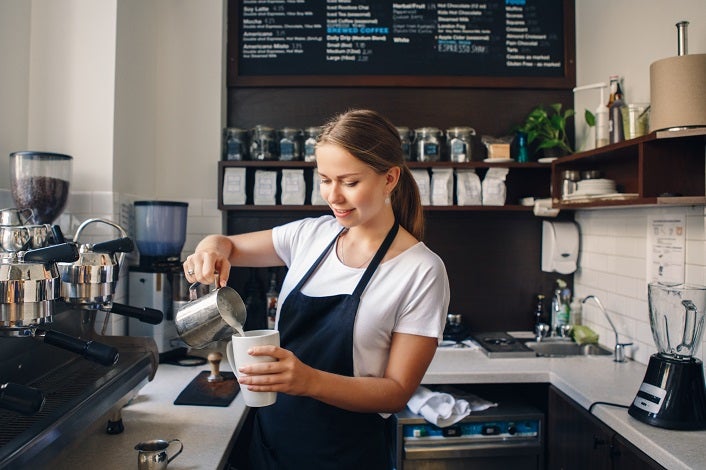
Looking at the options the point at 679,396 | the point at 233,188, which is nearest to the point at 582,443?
the point at 679,396

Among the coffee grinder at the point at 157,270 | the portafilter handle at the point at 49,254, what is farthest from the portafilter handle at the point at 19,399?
the coffee grinder at the point at 157,270

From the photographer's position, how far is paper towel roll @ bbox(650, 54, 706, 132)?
6.14 feet

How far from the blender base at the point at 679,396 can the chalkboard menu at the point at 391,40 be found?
1897mm

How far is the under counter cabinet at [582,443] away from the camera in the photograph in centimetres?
181

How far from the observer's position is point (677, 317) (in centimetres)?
182

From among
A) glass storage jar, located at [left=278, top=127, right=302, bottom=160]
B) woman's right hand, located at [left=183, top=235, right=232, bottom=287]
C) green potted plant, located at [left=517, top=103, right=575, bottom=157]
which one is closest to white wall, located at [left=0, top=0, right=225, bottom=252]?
glass storage jar, located at [left=278, top=127, right=302, bottom=160]

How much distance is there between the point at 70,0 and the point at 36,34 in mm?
196

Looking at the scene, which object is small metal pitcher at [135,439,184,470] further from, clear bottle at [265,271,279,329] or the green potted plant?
the green potted plant

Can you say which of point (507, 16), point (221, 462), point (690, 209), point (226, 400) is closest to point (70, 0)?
point (226, 400)

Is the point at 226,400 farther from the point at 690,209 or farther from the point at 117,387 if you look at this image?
the point at 690,209

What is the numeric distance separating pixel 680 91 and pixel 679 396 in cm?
96

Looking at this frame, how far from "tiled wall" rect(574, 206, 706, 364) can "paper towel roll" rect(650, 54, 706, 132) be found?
1.33 ft

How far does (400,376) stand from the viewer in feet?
4.32

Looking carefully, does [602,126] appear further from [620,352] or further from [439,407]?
[439,407]
